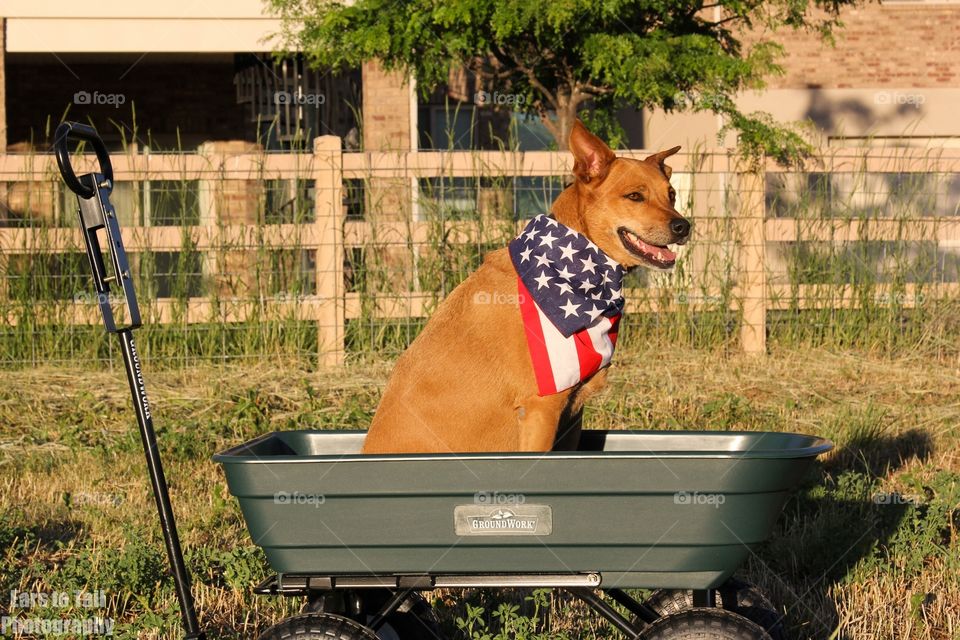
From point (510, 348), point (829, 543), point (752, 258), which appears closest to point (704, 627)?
point (510, 348)

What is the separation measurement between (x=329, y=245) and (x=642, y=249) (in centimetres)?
431

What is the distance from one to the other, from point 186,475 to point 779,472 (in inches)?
138

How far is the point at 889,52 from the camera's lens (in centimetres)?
1628

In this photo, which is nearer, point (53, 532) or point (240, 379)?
point (53, 532)

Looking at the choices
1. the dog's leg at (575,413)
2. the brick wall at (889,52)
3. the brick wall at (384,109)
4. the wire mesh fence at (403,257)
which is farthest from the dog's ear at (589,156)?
the brick wall at (889,52)

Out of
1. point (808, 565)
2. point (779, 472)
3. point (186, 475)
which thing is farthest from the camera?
point (186, 475)

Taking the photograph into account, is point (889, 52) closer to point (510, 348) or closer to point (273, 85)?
point (273, 85)

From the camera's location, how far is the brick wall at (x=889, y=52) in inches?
638

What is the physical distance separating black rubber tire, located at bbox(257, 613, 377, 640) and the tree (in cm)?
576

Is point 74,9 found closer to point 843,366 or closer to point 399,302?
point 399,302

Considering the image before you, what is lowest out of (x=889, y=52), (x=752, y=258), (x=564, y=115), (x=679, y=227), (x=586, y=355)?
(x=586, y=355)

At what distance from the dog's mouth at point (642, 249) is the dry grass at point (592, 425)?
123 cm

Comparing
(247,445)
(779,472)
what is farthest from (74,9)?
(779,472)

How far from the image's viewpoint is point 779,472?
2.68 metres
